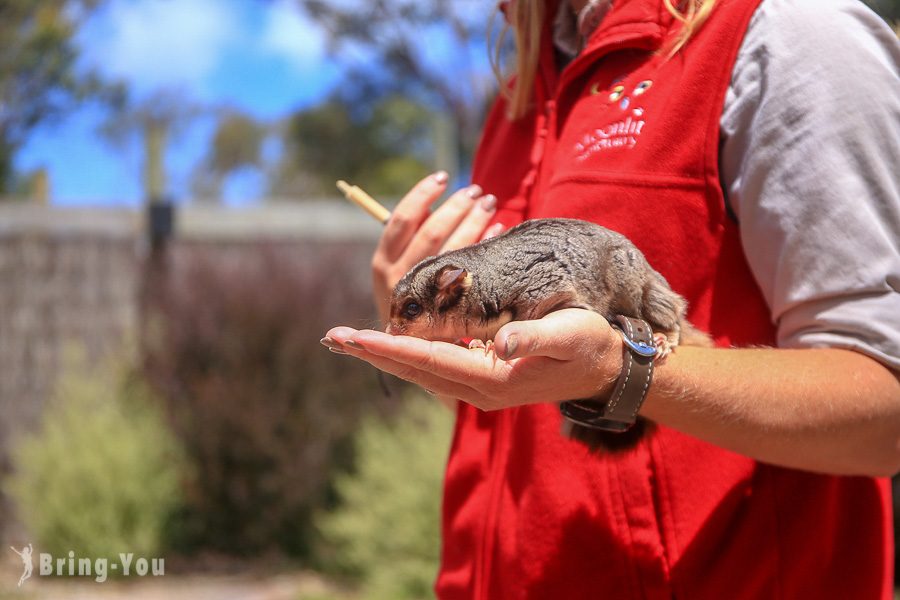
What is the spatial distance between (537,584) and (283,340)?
264 inches

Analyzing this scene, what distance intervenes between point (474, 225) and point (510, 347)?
91 centimetres

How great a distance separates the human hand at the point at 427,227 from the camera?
2256 millimetres

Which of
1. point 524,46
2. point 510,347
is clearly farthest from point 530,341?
point 524,46

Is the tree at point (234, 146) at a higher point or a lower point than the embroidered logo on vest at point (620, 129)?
lower

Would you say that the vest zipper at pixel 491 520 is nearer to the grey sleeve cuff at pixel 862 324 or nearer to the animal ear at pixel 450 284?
the animal ear at pixel 450 284

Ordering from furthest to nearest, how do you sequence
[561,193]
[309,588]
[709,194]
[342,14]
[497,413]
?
[342,14] → [309,588] → [497,413] → [561,193] → [709,194]

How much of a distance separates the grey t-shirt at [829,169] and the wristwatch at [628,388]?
329mm

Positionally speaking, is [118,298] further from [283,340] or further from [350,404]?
[350,404]


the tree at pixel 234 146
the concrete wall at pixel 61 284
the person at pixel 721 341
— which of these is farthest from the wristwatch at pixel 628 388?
the tree at pixel 234 146

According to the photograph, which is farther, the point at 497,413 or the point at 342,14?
the point at 342,14

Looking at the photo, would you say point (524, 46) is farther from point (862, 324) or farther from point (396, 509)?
point (396, 509)

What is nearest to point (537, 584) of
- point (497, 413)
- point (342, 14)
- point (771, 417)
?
point (497, 413)

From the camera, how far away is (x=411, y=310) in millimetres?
1972

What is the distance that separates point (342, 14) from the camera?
21750mm
